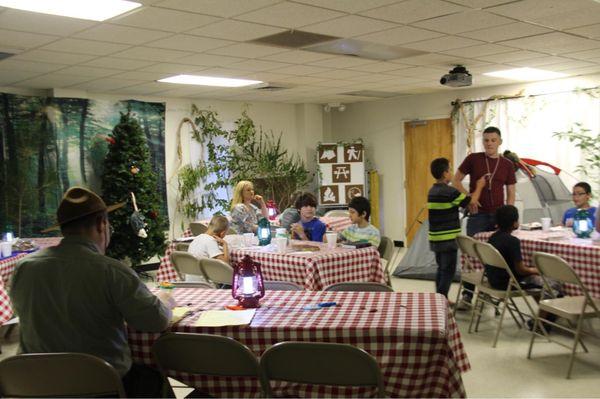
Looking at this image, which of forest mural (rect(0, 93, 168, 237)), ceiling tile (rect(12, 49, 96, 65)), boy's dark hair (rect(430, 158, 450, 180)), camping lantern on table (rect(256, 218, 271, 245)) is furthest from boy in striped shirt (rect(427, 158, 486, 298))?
forest mural (rect(0, 93, 168, 237))

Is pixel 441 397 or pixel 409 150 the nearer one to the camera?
pixel 441 397

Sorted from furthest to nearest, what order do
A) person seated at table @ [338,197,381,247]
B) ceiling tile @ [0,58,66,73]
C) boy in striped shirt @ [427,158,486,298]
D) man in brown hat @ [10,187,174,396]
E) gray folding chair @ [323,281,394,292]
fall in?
1. ceiling tile @ [0,58,66,73]
2. boy in striped shirt @ [427,158,486,298]
3. person seated at table @ [338,197,381,247]
4. gray folding chair @ [323,281,394,292]
5. man in brown hat @ [10,187,174,396]

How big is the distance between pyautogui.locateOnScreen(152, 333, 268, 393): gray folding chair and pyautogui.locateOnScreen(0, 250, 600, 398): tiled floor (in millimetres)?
1672

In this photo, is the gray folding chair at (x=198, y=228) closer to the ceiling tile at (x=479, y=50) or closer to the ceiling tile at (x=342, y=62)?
the ceiling tile at (x=342, y=62)

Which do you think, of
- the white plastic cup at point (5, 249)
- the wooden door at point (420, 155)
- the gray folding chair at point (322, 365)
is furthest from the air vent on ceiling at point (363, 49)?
the wooden door at point (420, 155)

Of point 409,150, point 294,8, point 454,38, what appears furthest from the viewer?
point 409,150

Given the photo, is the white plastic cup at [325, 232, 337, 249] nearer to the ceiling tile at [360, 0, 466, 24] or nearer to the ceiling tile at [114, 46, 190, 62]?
the ceiling tile at [360, 0, 466, 24]

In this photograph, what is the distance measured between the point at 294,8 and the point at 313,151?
712 cm

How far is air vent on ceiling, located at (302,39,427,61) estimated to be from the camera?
18.5 feet

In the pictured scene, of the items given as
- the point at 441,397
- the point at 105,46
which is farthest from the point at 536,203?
the point at 441,397

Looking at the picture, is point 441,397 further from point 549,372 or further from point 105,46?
point 105,46

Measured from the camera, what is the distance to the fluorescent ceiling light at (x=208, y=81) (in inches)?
293

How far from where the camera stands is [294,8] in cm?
426

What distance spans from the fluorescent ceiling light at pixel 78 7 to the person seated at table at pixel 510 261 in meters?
3.20
